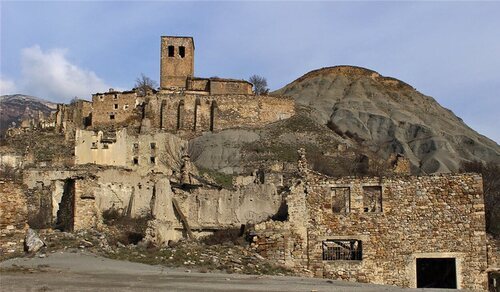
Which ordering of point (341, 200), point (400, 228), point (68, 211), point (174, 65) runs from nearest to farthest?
point (400, 228) < point (341, 200) < point (68, 211) < point (174, 65)

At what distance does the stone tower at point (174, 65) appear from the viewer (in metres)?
85.6

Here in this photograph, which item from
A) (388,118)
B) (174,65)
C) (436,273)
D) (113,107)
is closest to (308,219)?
(436,273)

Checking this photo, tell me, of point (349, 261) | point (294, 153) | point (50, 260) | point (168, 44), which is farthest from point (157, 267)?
point (168, 44)

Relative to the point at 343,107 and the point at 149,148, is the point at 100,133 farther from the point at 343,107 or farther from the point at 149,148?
the point at 343,107

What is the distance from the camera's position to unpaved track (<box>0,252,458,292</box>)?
1711 centimetres

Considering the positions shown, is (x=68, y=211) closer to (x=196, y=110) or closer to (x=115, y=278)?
(x=115, y=278)

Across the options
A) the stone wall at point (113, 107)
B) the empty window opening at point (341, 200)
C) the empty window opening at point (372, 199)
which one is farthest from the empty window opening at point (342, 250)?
the stone wall at point (113, 107)

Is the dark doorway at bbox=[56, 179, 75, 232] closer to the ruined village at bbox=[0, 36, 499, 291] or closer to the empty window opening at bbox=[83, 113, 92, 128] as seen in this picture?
the ruined village at bbox=[0, 36, 499, 291]

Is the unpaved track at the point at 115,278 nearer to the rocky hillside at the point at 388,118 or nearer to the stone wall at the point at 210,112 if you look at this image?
the stone wall at the point at 210,112

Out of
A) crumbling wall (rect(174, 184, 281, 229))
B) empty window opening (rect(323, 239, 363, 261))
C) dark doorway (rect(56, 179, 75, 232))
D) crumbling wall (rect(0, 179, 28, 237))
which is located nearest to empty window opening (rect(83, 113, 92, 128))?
dark doorway (rect(56, 179, 75, 232))

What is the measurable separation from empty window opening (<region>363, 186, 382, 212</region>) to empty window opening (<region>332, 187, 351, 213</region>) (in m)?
0.71

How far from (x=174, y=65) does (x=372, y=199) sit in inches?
2354

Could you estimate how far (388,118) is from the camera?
104812 millimetres

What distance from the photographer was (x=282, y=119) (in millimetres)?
78938
